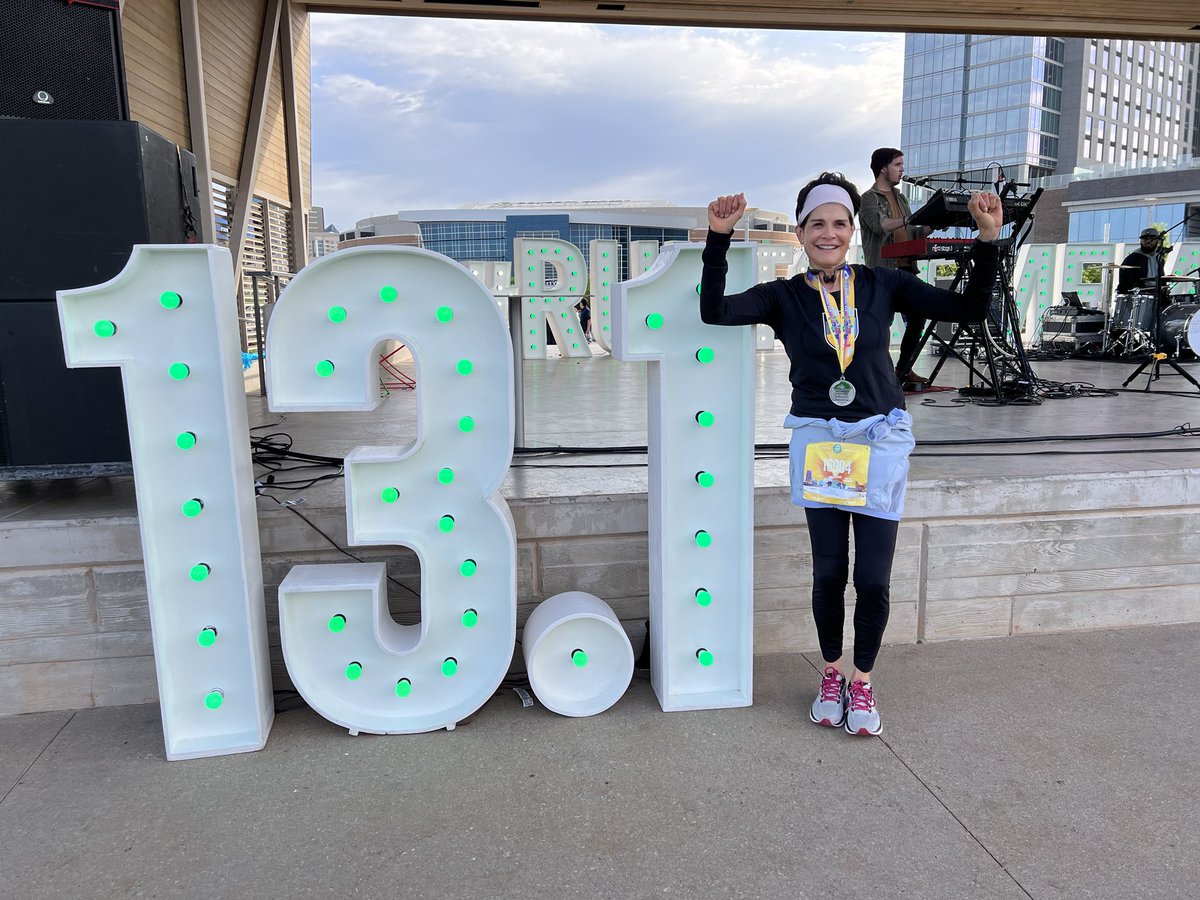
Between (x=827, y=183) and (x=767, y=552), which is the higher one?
(x=827, y=183)

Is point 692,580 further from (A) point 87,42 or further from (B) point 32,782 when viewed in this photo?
(A) point 87,42

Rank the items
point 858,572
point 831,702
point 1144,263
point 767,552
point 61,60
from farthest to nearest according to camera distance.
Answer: point 1144,263, point 767,552, point 61,60, point 831,702, point 858,572

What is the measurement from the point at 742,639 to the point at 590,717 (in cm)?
58

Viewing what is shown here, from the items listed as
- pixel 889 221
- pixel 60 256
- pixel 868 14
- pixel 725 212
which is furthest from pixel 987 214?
pixel 868 14

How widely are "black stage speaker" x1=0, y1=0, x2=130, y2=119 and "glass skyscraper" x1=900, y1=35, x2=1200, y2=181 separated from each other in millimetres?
71680

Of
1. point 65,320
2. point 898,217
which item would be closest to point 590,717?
point 65,320

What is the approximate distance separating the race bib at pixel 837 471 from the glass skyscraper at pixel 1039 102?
71.4m

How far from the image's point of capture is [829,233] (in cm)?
241

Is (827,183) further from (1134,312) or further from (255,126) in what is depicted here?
(1134,312)

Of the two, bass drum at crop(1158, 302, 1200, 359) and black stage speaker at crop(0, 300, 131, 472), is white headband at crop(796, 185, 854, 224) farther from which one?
bass drum at crop(1158, 302, 1200, 359)

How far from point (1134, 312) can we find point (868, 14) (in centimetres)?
525

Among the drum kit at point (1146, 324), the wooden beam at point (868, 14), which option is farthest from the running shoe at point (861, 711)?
the drum kit at point (1146, 324)

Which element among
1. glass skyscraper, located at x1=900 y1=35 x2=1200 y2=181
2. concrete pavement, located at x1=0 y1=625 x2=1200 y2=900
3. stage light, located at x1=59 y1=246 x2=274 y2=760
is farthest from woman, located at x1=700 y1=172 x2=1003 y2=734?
glass skyscraper, located at x1=900 y1=35 x2=1200 y2=181

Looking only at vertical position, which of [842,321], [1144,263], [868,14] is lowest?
[842,321]
